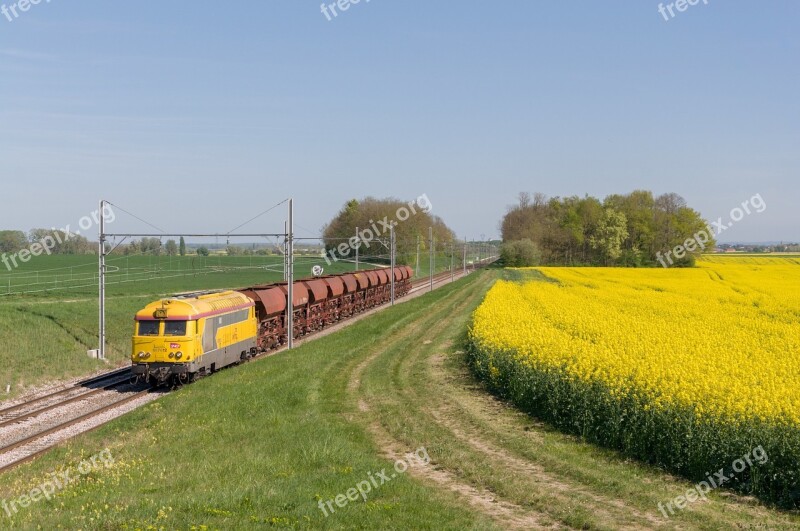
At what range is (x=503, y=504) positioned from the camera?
1219 centimetres

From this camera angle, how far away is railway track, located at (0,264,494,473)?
20328 mm

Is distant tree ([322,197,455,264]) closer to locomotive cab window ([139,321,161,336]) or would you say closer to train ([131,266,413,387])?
train ([131,266,413,387])

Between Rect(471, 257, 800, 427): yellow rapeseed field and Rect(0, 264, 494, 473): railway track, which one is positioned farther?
Rect(0, 264, 494, 473): railway track

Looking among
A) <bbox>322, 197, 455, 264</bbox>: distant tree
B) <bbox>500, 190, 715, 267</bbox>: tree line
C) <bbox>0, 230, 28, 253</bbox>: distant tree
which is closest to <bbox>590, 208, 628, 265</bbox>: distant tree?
<bbox>500, 190, 715, 267</bbox>: tree line

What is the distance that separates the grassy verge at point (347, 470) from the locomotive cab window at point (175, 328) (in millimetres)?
4345

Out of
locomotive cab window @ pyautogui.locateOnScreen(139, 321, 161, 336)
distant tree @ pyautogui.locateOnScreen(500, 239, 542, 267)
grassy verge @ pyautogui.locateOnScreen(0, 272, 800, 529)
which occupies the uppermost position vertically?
distant tree @ pyautogui.locateOnScreen(500, 239, 542, 267)

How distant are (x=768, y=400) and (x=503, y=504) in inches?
210

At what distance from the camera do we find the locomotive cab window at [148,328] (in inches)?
1110

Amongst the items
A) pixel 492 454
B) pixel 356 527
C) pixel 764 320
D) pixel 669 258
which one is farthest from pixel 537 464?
pixel 669 258

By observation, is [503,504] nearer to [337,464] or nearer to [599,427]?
[337,464]

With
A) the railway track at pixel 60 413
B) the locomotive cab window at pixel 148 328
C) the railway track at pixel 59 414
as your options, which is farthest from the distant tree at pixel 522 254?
the locomotive cab window at pixel 148 328

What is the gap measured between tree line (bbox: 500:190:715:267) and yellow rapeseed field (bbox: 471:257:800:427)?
7765cm

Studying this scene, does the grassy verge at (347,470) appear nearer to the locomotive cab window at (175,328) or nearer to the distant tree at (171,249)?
the locomotive cab window at (175,328)

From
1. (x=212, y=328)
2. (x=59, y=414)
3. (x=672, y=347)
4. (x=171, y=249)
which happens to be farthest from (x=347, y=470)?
(x=171, y=249)
